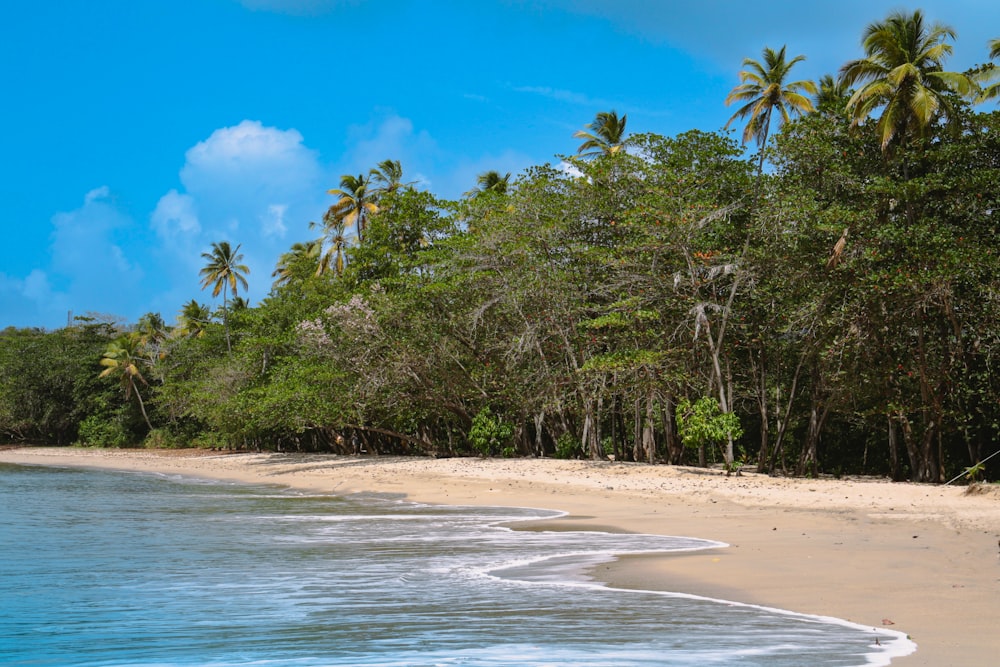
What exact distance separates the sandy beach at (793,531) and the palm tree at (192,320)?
34.3 m

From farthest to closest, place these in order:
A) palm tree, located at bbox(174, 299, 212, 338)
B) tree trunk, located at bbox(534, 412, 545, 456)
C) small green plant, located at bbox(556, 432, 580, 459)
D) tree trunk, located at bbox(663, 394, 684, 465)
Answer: palm tree, located at bbox(174, 299, 212, 338), tree trunk, located at bbox(534, 412, 545, 456), small green plant, located at bbox(556, 432, 580, 459), tree trunk, located at bbox(663, 394, 684, 465)

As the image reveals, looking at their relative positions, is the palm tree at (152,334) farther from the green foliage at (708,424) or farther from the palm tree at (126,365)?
the green foliage at (708,424)

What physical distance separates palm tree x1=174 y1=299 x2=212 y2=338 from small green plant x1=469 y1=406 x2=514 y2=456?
33798 mm

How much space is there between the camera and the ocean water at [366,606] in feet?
15.9

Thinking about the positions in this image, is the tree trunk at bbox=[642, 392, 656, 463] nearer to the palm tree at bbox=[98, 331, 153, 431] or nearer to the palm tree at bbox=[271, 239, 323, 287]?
the palm tree at bbox=[271, 239, 323, 287]

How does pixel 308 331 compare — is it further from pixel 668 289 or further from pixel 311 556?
pixel 311 556

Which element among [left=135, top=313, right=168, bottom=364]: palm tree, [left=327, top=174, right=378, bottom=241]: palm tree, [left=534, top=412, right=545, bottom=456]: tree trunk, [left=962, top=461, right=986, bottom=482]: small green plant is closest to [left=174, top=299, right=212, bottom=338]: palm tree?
[left=135, top=313, right=168, bottom=364]: palm tree

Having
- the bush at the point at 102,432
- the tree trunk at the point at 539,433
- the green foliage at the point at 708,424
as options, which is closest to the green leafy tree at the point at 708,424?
the green foliage at the point at 708,424

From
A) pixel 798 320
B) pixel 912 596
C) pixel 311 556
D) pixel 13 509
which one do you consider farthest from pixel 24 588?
pixel 798 320

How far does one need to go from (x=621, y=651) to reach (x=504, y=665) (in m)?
0.72

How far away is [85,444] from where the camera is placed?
51062 mm

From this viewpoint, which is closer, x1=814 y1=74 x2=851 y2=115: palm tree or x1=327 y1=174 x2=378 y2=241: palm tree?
x1=814 y1=74 x2=851 y2=115: palm tree

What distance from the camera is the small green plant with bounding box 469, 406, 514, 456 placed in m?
24.8

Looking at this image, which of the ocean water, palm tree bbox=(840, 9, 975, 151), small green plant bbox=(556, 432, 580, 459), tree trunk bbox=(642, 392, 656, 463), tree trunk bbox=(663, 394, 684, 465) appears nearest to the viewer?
the ocean water
